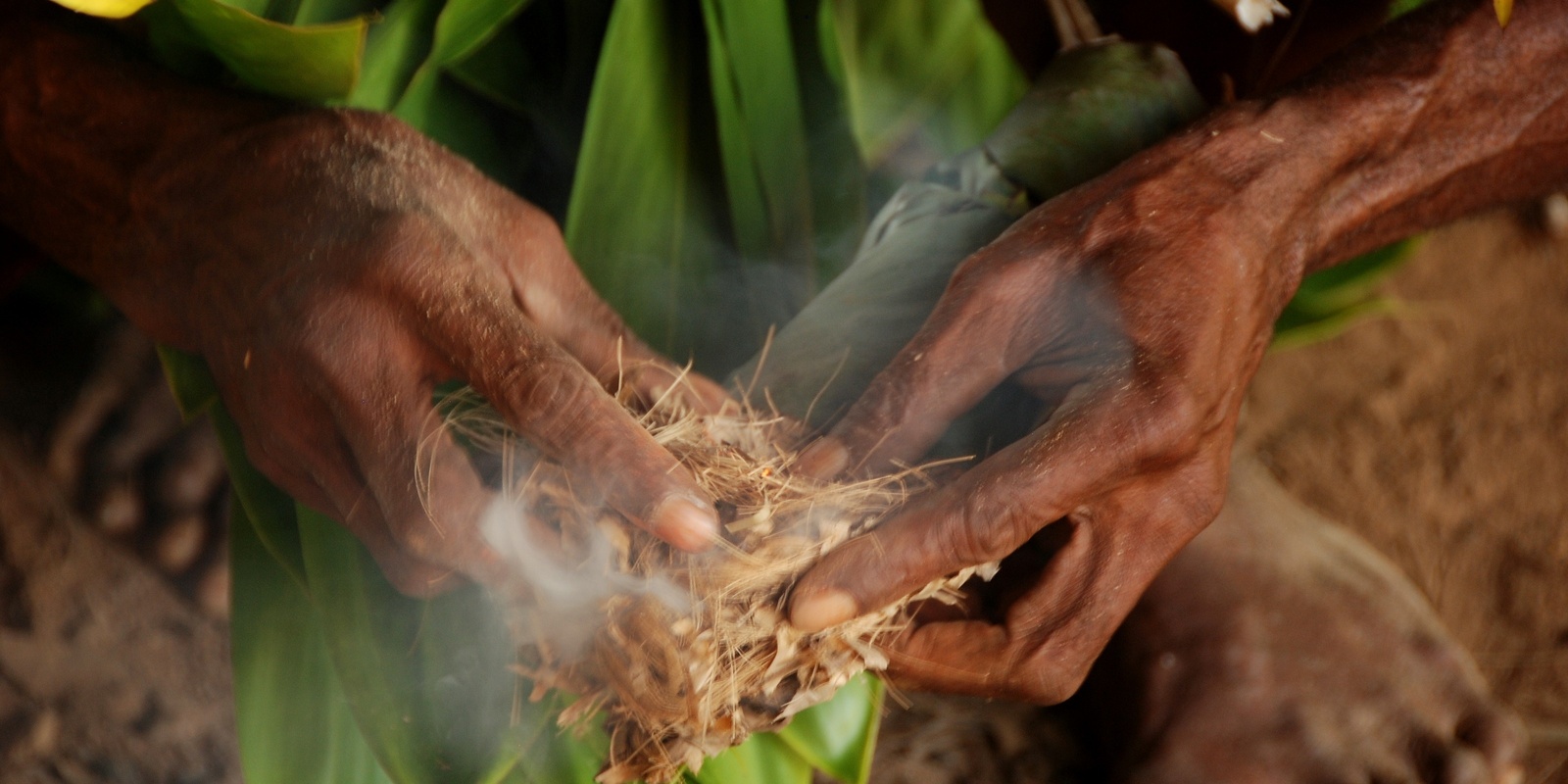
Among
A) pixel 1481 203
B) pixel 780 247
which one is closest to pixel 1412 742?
pixel 1481 203

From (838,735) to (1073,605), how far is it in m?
0.18

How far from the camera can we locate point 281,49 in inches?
26.4

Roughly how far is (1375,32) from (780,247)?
1.72 feet

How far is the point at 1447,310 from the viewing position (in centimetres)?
147

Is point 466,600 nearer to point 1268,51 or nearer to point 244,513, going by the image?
point 244,513

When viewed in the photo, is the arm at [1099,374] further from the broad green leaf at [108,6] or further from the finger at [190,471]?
the finger at [190,471]

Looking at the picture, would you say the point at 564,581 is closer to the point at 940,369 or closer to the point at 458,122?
the point at 940,369

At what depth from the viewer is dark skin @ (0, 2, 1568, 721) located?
2.03ft

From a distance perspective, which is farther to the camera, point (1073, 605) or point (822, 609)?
point (1073, 605)

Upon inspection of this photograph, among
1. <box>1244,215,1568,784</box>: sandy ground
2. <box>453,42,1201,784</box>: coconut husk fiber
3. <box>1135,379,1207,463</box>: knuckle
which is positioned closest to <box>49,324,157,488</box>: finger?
<box>453,42,1201,784</box>: coconut husk fiber

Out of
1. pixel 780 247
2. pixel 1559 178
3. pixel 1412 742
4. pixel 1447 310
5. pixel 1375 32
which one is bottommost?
pixel 1412 742

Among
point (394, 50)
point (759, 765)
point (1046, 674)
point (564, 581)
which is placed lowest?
point (759, 765)

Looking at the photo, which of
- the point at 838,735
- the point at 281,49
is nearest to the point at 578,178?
the point at 281,49

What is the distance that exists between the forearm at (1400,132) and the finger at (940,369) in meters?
0.18
